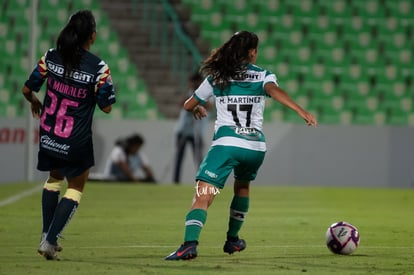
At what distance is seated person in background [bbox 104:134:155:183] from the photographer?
20.6m

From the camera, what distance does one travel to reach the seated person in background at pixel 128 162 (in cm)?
2062

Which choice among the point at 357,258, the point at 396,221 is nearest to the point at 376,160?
the point at 396,221

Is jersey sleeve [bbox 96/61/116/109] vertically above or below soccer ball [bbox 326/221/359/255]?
above

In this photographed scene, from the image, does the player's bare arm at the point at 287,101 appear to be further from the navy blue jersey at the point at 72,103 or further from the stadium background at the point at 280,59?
the stadium background at the point at 280,59

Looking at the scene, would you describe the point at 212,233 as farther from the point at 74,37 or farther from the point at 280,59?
the point at 280,59

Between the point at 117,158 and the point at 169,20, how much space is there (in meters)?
5.40

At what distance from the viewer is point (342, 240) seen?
8.79 meters

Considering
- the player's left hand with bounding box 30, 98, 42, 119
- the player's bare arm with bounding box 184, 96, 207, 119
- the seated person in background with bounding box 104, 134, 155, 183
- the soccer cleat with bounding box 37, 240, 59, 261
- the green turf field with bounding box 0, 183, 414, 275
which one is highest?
the player's bare arm with bounding box 184, 96, 207, 119

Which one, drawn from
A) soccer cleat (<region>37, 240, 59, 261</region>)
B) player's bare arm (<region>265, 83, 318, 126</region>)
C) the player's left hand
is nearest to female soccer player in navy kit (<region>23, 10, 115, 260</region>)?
soccer cleat (<region>37, 240, 59, 261</region>)

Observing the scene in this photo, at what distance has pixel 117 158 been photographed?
20688mm

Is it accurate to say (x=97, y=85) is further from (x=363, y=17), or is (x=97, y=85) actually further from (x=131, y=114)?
(x=363, y=17)

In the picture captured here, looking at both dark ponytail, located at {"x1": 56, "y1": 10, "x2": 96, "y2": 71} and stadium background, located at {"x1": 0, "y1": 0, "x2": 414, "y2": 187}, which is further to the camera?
stadium background, located at {"x1": 0, "y1": 0, "x2": 414, "y2": 187}

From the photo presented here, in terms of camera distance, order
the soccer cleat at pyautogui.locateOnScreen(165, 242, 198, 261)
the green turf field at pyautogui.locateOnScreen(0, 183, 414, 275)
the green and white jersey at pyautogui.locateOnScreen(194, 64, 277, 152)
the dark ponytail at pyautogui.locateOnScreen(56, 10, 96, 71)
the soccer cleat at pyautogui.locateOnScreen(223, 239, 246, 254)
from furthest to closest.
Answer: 1. the soccer cleat at pyautogui.locateOnScreen(223, 239, 246, 254)
2. the green and white jersey at pyautogui.locateOnScreen(194, 64, 277, 152)
3. the dark ponytail at pyautogui.locateOnScreen(56, 10, 96, 71)
4. the soccer cleat at pyautogui.locateOnScreen(165, 242, 198, 261)
5. the green turf field at pyautogui.locateOnScreen(0, 183, 414, 275)

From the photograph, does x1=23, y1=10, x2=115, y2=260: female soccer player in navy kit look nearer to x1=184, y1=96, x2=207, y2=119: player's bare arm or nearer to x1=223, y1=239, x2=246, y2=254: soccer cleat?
x1=184, y1=96, x2=207, y2=119: player's bare arm
